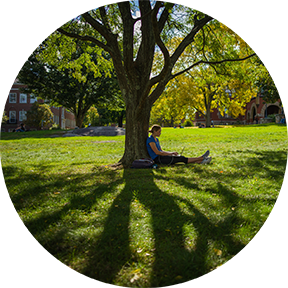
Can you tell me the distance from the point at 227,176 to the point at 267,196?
1567mm

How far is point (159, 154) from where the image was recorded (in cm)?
718

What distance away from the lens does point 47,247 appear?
2.64 metres

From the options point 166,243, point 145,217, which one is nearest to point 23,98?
point 145,217

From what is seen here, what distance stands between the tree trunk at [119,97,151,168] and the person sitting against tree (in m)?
0.26

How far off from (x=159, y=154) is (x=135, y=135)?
97 centimetres

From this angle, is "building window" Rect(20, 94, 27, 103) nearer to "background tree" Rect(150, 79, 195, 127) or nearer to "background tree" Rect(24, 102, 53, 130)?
"background tree" Rect(24, 102, 53, 130)

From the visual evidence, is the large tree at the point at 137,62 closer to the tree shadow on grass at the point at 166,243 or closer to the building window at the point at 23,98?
the tree shadow on grass at the point at 166,243

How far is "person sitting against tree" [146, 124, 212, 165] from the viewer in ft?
23.2

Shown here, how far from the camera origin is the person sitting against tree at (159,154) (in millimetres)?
7070

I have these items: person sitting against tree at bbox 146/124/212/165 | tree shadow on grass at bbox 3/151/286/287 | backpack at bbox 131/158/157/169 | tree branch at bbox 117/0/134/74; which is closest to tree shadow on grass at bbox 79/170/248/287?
tree shadow on grass at bbox 3/151/286/287

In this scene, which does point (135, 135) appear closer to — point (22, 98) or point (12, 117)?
point (12, 117)

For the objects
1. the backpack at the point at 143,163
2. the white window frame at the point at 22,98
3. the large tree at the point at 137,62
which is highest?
the white window frame at the point at 22,98

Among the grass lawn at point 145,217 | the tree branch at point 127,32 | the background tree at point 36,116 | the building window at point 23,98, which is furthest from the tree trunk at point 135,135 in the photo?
the building window at point 23,98

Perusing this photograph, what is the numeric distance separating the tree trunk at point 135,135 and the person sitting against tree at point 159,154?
0.86 ft
